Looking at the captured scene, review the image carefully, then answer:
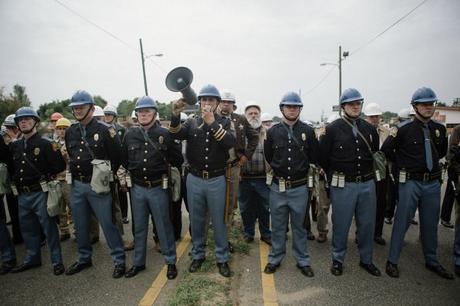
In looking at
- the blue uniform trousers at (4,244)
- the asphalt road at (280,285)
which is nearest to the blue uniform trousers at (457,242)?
the asphalt road at (280,285)

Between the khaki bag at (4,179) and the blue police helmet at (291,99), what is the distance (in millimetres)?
4356

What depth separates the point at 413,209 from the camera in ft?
12.6

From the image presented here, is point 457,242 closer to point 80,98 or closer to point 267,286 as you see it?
point 267,286

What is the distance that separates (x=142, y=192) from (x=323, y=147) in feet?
8.70

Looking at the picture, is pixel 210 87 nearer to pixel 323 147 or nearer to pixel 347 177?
pixel 323 147

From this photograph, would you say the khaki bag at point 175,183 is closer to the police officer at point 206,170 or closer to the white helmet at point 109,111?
the police officer at point 206,170

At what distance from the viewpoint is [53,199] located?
411 centimetres

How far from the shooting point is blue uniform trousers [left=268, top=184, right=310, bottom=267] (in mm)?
3855

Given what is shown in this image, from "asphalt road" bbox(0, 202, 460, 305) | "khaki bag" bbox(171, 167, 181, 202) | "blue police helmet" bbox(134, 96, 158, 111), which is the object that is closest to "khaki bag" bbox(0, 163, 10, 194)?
"asphalt road" bbox(0, 202, 460, 305)

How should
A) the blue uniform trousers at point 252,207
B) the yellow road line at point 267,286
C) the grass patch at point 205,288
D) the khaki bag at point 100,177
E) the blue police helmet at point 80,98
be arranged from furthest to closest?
1. the blue uniform trousers at point 252,207
2. the blue police helmet at point 80,98
3. the khaki bag at point 100,177
4. the yellow road line at point 267,286
5. the grass patch at point 205,288

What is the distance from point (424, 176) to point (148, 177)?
12.4 ft

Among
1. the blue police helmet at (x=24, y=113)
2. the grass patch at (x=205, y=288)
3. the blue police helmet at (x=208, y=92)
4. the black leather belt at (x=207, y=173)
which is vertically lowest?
the grass patch at (x=205, y=288)

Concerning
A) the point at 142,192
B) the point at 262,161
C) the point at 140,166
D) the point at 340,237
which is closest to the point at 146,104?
the point at 140,166

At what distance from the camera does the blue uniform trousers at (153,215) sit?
154 inches
